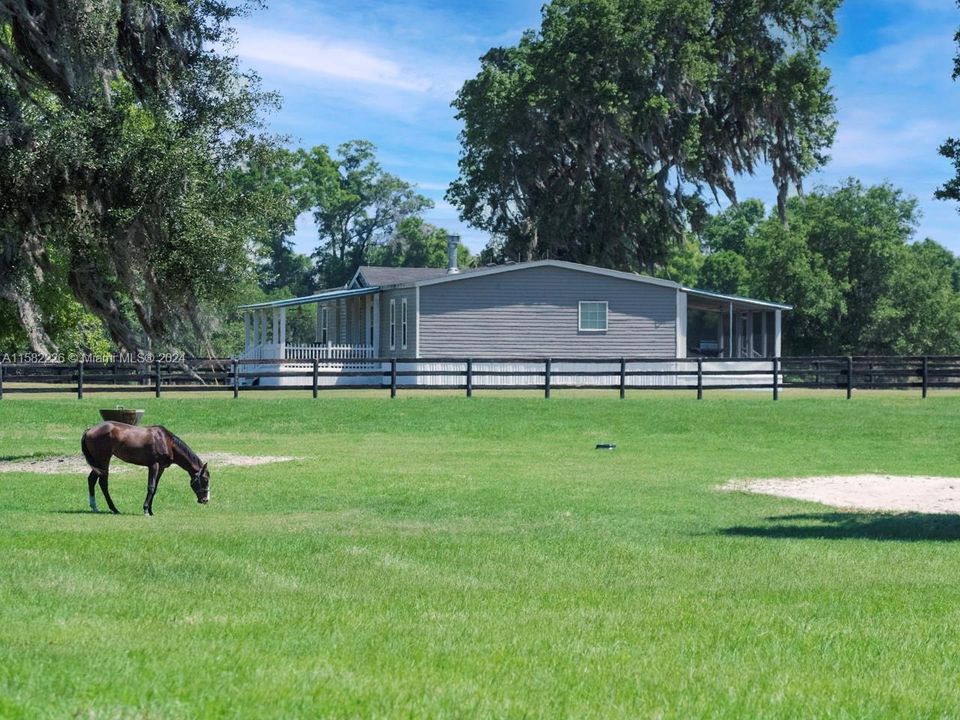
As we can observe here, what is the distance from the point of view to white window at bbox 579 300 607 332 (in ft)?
143

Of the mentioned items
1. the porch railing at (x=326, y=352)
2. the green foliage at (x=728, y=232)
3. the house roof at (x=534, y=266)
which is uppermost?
the green foliage at (x=728, y=232)

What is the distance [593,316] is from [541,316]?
183 cm

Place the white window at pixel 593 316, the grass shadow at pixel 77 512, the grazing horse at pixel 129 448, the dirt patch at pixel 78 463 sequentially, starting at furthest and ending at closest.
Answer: the white window at pixel 593 316, the dirt patch at pixel 78 463, the grass shadow at pixel 77 512, the grazing horse at pixel 129 448

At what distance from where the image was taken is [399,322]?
4456cm

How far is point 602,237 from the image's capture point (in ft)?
181

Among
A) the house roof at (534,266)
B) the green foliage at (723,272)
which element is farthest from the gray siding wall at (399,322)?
the green foliage at (723,272)

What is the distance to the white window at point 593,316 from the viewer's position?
143ft

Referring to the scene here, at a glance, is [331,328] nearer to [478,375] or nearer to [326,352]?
[326,352]

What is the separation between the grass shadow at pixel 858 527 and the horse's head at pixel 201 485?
6116mm

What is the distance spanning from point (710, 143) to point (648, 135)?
308cm

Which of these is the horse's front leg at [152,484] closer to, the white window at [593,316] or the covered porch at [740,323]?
the white window at [593,316]

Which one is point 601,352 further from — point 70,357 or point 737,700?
point 737,700

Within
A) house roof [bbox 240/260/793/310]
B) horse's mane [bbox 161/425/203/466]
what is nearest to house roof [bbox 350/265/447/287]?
house roof [bbox 240/260/793/310]

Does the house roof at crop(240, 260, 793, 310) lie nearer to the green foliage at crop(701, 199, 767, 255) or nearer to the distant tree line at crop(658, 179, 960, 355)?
the distant tree line at crop(658, 179, 960, 355)
